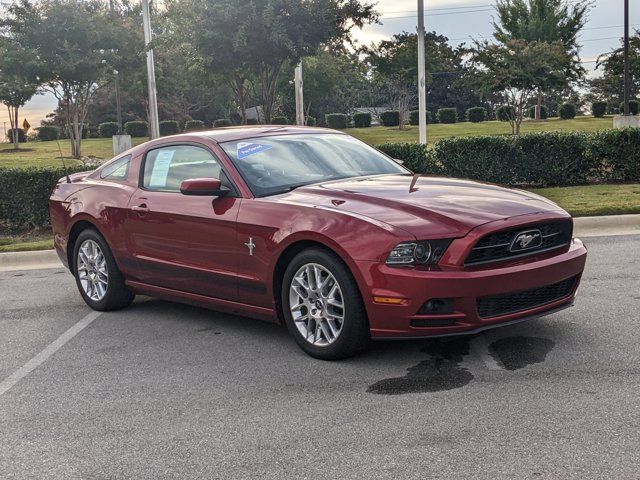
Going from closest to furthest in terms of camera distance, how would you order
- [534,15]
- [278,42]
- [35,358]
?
[35,358] < [278,42] < [534,15]

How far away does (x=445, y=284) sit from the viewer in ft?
15.5

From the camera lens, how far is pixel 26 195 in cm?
1233

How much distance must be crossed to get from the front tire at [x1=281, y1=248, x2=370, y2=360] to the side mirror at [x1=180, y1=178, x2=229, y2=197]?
0.93 meters

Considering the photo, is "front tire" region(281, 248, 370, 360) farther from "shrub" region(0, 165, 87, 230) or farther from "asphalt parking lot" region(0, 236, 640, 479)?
"shrub" region(0, 165, 87, 230)

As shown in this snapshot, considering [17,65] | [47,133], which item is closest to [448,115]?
[47,133]

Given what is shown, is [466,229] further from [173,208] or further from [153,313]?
[153,313]

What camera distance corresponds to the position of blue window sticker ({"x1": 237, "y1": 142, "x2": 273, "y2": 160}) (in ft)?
20.0

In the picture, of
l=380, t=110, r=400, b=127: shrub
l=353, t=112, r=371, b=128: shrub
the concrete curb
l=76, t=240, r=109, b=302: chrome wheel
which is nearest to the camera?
l=76, t=240, r=109, b=302: chrome wheel

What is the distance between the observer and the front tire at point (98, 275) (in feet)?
22.9

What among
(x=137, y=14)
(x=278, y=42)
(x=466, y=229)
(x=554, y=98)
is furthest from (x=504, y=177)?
(x=554, y=98)

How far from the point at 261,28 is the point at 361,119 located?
1291 inches

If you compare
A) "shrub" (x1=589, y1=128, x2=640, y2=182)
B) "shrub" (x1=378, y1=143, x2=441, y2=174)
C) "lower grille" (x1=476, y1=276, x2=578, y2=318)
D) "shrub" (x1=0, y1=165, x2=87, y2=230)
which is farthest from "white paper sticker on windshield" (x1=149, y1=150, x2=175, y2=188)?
"shrub" (x1=589, y1=128, x2=640, y2=182)

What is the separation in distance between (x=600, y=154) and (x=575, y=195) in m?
1.81

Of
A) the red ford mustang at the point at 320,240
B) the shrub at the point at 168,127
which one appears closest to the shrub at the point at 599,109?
the shrub at the point at 168,127
